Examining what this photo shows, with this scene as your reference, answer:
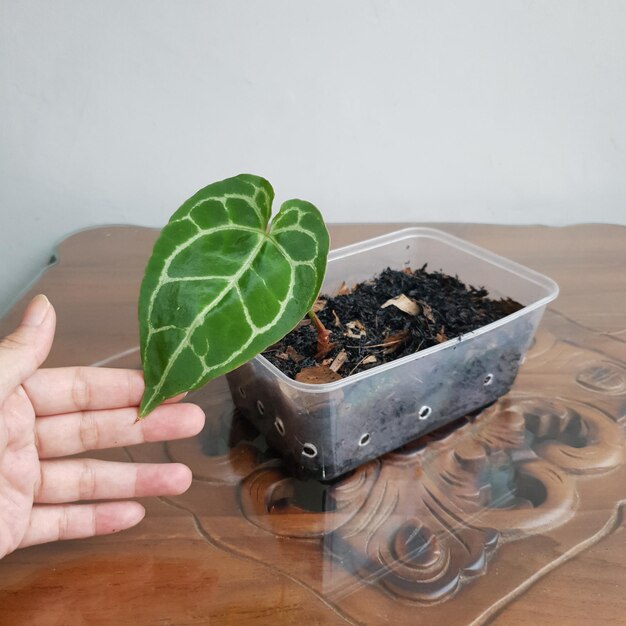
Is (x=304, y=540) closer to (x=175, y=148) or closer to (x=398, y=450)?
(x=398, y=450)

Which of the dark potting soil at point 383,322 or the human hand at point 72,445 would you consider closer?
the human hand at point 72,445

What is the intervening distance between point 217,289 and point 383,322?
25 cm

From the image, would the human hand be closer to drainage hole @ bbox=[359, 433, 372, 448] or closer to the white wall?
drainage hole @ bbox=[359, 433, 372, 448]

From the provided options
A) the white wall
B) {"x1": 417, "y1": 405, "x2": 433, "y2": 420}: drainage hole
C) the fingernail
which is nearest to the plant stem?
{"x1": 417, "y1": 405, "x2": 433, "y2": 420}: drainage hole

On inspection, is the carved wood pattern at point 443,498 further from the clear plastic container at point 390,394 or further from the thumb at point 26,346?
the thumb at point 26,346

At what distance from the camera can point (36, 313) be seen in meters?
0.60

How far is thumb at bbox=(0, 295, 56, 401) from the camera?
549 mm

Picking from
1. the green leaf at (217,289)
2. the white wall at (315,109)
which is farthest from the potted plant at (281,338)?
the white wall at (315,109)

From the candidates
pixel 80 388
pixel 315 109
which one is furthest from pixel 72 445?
pixel 315 109

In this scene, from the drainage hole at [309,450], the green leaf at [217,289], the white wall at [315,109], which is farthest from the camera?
the white wall at [315,109]

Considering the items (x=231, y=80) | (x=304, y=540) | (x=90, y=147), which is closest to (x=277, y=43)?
(x=231, y=80)

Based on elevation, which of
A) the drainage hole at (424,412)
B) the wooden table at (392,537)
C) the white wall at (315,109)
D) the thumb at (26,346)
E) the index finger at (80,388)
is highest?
the white wall at (315,109)

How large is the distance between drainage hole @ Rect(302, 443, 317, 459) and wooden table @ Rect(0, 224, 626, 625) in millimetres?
36

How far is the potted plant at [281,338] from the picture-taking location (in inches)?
21.6
